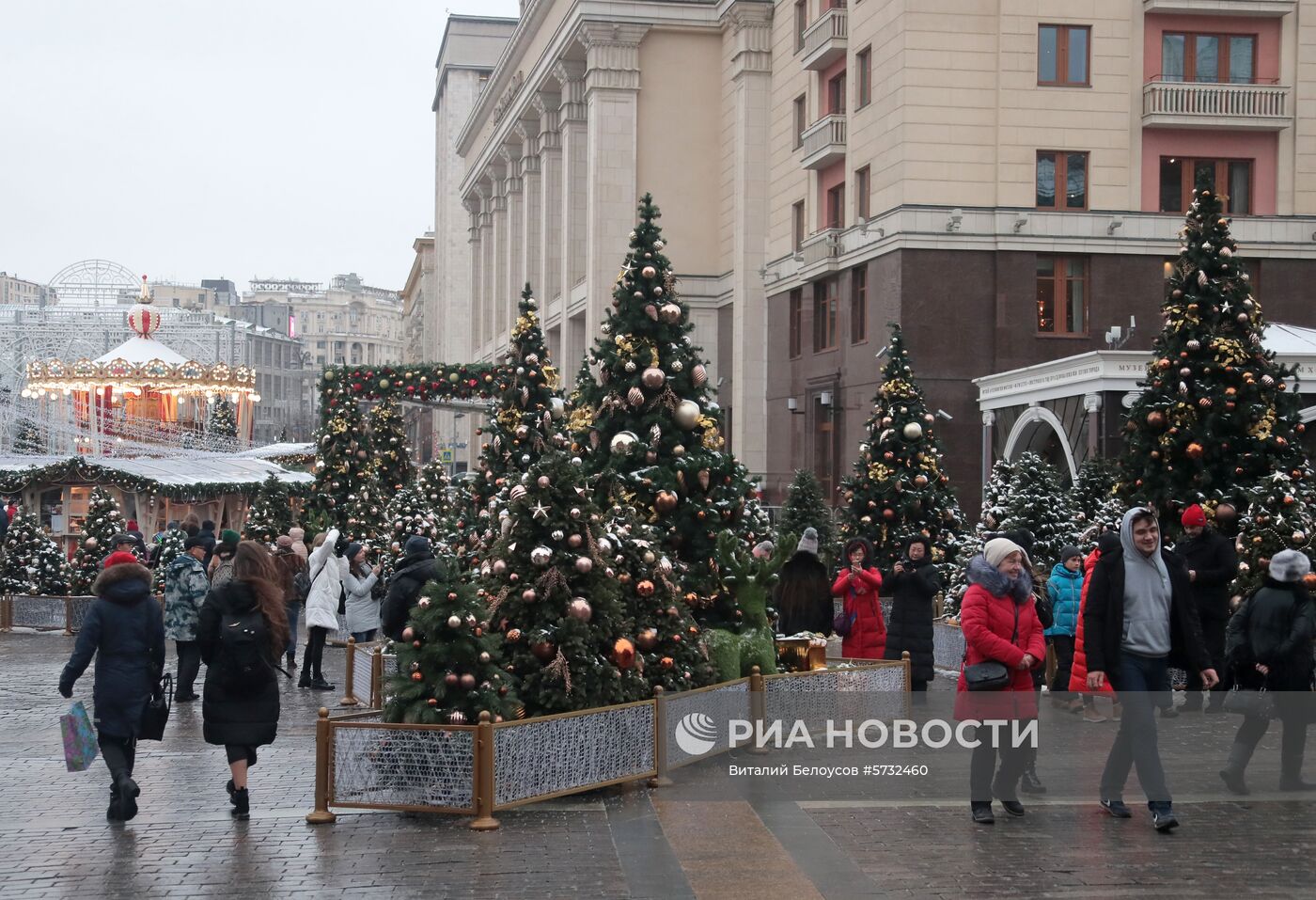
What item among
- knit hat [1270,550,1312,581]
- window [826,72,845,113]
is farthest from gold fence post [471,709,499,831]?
window [826,72,845,113]

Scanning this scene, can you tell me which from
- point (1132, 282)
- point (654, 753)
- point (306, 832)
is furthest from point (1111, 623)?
point (1132, 282)

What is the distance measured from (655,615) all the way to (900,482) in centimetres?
1288

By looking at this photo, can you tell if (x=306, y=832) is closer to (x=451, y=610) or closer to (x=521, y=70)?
(x=451, y=610)

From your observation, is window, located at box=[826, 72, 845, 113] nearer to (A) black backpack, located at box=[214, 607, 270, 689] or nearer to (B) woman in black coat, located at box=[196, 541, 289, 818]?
(B) woman in black coat, located at box=[196, 541, 289, 818]

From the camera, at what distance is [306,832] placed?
9.03 meters

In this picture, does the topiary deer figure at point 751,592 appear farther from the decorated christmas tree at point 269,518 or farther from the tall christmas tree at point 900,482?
the decorated christmas tree at point 269,518

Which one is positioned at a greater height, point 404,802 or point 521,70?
point 521,70

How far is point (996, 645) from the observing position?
8.80 m

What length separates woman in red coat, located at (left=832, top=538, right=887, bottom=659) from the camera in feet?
45.8

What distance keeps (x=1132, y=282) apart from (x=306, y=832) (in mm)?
30056

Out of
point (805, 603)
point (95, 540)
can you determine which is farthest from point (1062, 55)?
point (805, 603)

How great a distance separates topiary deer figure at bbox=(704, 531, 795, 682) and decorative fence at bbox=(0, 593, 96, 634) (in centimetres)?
1358

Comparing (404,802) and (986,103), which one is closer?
(404,802)

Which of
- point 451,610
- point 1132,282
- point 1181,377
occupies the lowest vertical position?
point 451,610
